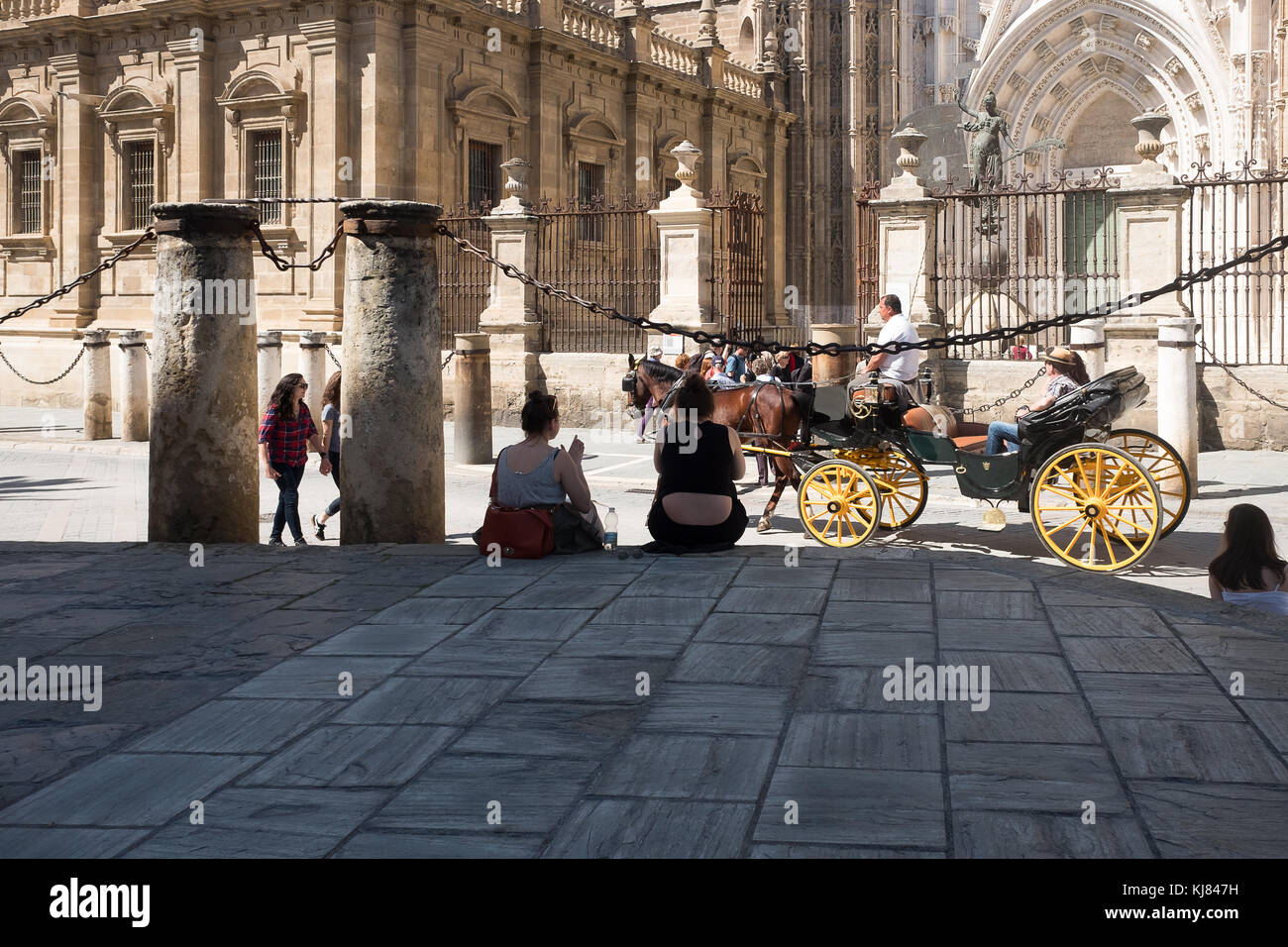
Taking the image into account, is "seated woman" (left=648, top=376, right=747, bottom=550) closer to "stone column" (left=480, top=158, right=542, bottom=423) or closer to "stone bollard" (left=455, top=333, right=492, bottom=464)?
"stone bollard" (left=455, top=333, right=492, bottom=464)

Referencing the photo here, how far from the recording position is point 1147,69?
98.8 feet

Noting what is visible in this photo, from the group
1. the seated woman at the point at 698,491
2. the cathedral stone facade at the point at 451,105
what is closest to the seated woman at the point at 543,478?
the seated woman at the point at 698,491

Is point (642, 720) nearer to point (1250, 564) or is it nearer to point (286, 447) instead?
point (1250, 564)

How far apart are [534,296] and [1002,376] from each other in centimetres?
732

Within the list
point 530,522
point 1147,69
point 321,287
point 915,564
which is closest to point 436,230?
point 530,522

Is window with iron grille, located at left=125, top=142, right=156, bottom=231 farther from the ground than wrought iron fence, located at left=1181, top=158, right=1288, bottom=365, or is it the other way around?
window with iron grille, located at left=125, top=142, right=156, bottom=231

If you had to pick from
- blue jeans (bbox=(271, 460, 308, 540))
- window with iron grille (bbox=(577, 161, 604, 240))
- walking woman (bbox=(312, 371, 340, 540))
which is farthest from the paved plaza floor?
window with iron grille (bbox=(577, 161, 604, 240))

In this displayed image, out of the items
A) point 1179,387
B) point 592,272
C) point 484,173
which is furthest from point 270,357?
point 1179,387

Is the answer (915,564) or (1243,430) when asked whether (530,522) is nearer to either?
(915,564)

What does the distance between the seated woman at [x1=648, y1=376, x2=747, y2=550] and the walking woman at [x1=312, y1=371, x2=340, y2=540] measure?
3.27 metres

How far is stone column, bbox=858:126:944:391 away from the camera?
55.9 ft

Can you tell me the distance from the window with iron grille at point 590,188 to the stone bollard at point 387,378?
1843 cm

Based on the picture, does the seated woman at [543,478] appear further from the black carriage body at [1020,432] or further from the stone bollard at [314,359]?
the stone bollard at [314,359]

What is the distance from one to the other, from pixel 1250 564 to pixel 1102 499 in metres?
2.53
